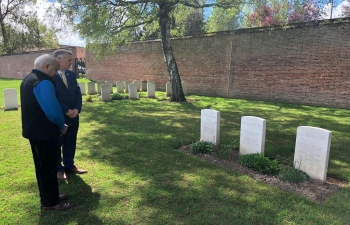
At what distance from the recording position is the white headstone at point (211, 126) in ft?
18.3

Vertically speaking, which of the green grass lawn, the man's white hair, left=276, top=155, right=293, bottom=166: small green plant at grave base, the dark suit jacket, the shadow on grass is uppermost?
the man's white hair

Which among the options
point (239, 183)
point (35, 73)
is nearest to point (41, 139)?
point (35, 73)

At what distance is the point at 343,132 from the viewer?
277 inches

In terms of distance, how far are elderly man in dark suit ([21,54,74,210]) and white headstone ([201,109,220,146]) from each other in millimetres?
3287

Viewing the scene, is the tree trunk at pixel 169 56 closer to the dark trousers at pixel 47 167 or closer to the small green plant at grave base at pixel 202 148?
the small green plant at grave base at pixel 202 148

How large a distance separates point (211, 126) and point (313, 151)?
212 centimetres

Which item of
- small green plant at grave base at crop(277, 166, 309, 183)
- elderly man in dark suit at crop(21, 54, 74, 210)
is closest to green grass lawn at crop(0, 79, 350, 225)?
small green plant at grave base at crop(277, 166, 309, 183)

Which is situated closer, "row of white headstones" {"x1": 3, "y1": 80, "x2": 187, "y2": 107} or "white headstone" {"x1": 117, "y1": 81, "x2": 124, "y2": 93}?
→ "row of white headstones" {"x1": 3, "y1": 80, "x2": 187, "y2": 107}

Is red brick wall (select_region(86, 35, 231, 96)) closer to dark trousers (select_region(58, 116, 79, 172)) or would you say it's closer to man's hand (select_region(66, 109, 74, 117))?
dark trousers (select_region(58, 116, 79, 172))

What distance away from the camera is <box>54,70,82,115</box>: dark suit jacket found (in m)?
3.84

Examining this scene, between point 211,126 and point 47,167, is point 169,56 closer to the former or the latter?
point 211,126

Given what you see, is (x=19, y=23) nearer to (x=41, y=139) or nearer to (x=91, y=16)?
Answer: (x=91, y=16)

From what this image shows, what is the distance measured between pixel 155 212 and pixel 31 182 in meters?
2.15

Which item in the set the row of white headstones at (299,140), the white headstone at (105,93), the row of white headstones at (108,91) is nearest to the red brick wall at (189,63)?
the row of white headstones at (108,91)
